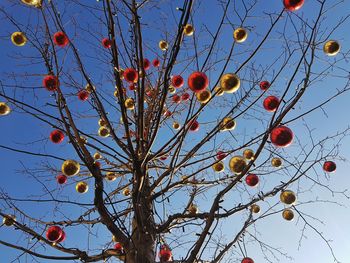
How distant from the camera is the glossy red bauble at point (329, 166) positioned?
4.15 m

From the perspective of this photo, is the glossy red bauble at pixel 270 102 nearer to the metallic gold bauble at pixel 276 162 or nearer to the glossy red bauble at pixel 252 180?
the glossy red bauble at pixel 252 180

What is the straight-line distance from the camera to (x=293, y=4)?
3.10 meters

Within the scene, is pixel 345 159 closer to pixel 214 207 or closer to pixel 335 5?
pixel 335 5

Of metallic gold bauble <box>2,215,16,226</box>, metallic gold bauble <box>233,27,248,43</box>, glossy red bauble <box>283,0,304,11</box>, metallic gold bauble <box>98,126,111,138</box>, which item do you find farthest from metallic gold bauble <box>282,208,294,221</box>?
metallic gold bauble <box>2,215,16,226</box>

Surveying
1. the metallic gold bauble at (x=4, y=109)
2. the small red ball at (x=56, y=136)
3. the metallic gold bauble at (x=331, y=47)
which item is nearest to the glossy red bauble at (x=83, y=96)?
the small red ball at (x=56, y=136)

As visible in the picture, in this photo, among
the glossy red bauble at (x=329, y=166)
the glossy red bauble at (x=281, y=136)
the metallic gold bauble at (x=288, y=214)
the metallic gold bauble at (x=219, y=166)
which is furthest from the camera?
the metallic gold bauble at (x=219, y=166)

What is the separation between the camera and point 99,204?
271 centimetres

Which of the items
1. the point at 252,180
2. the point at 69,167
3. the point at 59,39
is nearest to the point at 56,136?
the point at 69,167

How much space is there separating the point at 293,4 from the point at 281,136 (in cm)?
116

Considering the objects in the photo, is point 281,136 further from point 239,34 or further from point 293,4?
point 239,34

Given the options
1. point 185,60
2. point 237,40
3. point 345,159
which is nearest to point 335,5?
point 237,40

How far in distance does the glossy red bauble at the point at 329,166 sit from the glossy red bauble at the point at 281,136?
147 centimetres

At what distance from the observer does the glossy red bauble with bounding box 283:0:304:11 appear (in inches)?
121

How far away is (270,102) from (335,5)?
1109 mm
